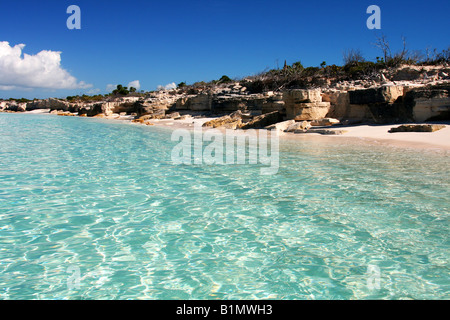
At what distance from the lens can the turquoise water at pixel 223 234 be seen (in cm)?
258

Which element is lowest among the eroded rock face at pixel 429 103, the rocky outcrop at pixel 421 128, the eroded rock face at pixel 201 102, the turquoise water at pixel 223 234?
the turquoise water at pixel 223 234

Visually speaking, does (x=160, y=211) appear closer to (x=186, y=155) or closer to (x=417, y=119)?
(x=186, y=155)

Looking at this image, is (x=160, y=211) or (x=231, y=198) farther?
(x=231, y=198)

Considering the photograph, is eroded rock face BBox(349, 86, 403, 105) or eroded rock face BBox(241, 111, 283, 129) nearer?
eroded rock face BBox(349, 86, 403, 105)

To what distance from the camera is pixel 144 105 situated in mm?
28016

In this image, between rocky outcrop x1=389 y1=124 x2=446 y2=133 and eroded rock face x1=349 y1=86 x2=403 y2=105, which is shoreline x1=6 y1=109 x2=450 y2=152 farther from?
eroded rock face x1=349 y1=86 x2=403 y2=105

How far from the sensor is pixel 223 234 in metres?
3.54

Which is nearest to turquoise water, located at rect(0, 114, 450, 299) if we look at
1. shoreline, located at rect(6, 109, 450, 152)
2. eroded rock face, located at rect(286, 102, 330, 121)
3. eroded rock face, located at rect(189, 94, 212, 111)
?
shoreline, located at rect(6, 109, 450, 152)

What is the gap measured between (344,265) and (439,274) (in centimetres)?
76

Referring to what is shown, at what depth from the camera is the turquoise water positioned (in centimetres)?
258

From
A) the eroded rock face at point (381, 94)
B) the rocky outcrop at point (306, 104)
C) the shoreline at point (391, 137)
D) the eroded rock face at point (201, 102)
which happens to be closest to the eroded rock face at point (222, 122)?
the rocky outcrop at point (306, 104)

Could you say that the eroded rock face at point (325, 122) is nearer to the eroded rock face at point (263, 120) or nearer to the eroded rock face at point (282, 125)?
the eroded rock face at point (282, 125)

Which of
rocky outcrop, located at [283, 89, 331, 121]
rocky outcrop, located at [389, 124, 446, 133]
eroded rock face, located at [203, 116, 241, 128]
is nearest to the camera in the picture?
rocky outcrop, located at [389, 124, 446, 133]

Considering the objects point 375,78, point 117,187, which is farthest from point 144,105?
point 117,187
